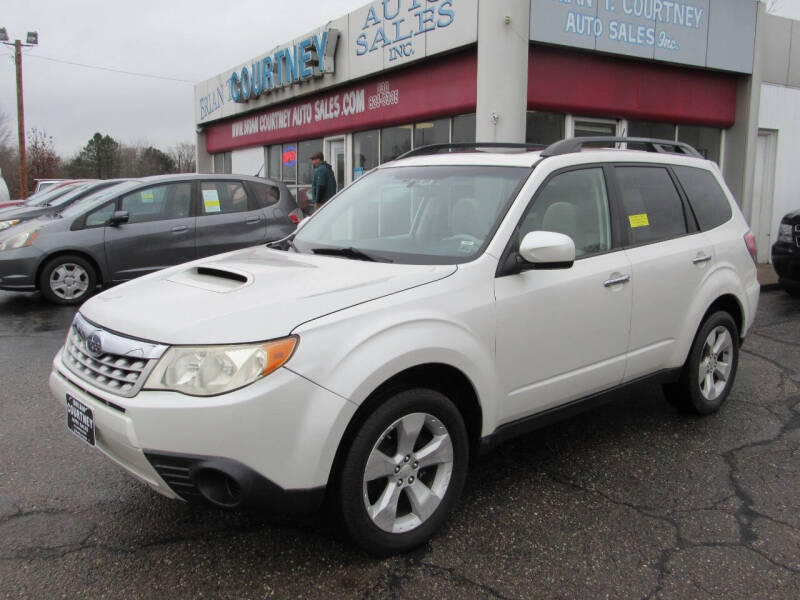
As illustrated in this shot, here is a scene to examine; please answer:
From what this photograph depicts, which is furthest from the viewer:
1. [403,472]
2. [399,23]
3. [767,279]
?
[399,23]

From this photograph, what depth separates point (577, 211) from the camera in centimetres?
357

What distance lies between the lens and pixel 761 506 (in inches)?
130

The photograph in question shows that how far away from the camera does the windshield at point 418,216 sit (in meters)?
3.23

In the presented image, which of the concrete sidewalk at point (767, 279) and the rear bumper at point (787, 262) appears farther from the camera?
the concrete sidewalk at point (767, 279)

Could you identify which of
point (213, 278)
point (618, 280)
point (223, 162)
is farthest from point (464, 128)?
point (223, 162)

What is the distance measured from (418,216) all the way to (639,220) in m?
1.32

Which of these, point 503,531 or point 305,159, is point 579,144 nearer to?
point 503,531

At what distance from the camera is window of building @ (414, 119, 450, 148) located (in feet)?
37.2

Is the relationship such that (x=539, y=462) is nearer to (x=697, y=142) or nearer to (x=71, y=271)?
(x=71, y=271)

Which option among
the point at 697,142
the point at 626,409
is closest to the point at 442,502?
the point at 626,409

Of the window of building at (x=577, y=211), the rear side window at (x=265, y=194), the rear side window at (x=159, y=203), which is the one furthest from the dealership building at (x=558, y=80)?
the window of building at (x=577, y=211)

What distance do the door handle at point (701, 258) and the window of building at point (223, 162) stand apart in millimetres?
18134

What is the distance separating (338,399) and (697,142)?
11961 mm

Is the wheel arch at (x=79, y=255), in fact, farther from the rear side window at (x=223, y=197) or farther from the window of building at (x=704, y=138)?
the window of building at (x=704, y=138)
